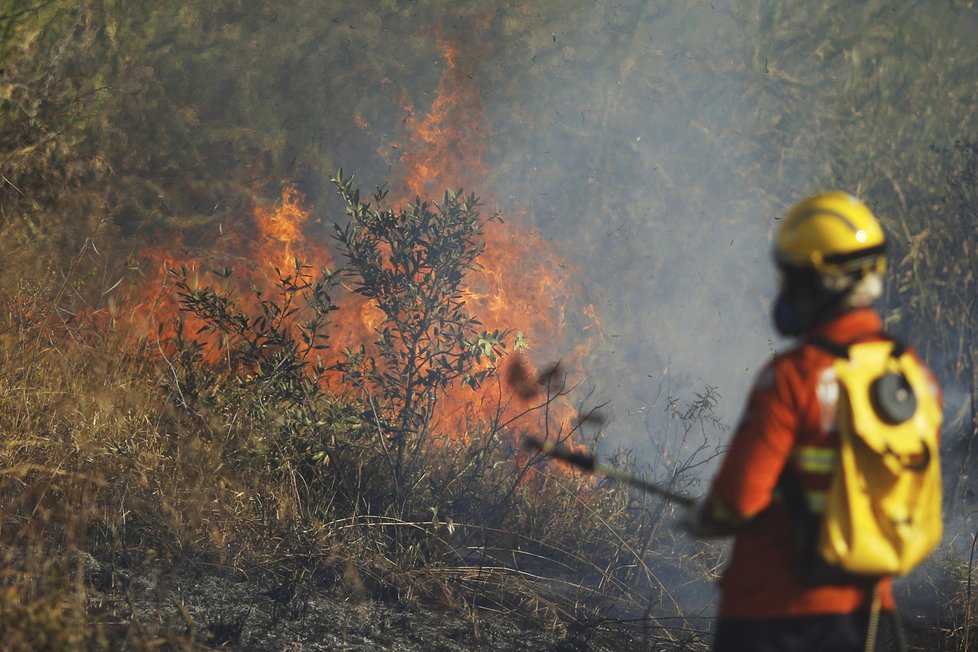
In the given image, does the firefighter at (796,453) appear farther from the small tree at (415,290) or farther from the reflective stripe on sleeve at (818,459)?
the small tree at (415,290)

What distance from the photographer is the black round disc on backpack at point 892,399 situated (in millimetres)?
2205

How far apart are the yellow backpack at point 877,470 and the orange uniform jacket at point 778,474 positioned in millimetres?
45

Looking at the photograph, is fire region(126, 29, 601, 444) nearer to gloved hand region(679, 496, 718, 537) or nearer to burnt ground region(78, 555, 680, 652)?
burnt ground region(78, 555, 680, 652)

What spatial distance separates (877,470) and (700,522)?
1.44 feet

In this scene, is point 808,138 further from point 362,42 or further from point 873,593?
point 873,593

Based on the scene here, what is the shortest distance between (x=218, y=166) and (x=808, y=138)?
6.23 meters

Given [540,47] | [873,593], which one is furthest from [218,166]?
[873,593]

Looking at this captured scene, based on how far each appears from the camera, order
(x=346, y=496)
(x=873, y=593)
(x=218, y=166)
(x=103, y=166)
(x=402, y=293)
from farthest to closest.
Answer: (x=218, y=166) → (x=103, y=166) → (x=402, y=293) → (x=346, y=496) → (x=873, y=593)

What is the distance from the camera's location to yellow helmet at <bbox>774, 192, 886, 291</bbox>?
2.32 metres

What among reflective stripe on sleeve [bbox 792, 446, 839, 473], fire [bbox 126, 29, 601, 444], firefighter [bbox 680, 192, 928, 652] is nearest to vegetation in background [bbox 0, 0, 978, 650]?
fire [bbox 126, 29, 601, 444]

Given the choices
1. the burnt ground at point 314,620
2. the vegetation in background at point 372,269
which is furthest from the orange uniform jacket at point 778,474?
the burnt ground at point 314,620

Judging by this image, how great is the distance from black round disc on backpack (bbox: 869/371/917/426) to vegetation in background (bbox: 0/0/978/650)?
8.50 ft

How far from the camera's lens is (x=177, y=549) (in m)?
4.96

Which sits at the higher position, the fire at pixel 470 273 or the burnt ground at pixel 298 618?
the fire at pixel 470 273
